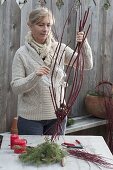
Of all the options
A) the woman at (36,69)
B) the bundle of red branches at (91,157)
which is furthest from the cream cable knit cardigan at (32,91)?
the bundle of red branches at (91,157)

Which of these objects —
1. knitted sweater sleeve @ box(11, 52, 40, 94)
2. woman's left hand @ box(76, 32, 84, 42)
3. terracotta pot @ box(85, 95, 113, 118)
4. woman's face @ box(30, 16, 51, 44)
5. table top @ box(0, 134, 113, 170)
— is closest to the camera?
table top @ box(0, 134, 113, 170)

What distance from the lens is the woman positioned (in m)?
2.71

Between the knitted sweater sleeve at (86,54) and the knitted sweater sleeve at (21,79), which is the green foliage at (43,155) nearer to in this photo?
the knitted sweater sleeve at (21,79)

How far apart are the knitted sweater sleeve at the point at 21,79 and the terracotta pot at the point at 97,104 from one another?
1.80 meters

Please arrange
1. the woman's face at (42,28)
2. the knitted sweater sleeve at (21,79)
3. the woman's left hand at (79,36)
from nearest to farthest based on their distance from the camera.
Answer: the woman's left hand at (79,36) → the knitted sweater sleeve at (21,79) → the woman's face at (42,28)

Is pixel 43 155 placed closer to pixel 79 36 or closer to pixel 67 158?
pixel 67 158

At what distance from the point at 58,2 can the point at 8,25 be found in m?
0.61

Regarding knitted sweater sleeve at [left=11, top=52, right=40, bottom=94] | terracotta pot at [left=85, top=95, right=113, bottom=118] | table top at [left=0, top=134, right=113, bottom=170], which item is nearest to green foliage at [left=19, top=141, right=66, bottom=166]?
table top at [left=0, top=134, right=113, bottom=170]

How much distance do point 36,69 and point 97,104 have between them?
184 cm

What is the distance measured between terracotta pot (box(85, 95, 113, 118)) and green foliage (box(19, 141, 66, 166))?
229cm

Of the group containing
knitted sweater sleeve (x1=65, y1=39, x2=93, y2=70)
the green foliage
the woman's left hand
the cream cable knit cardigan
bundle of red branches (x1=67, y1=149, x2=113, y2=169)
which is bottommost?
bundle of red branches (x1=67, y1=149, x2=113, y2=169)

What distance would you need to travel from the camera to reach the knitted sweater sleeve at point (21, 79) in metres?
2.56

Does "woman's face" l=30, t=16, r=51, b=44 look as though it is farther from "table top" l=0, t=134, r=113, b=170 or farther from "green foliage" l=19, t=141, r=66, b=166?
"green foliage" l=19, t=141, r=66, b=166

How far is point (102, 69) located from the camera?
185 inches
